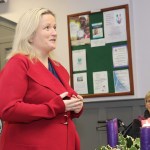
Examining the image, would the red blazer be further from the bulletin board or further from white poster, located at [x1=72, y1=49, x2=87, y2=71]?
white poster, located at [x1=72, y1=49, x2=87, y2=71]

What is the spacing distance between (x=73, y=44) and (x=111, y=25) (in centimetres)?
45

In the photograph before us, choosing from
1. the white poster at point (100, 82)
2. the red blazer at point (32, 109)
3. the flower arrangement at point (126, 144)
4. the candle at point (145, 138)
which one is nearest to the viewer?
the candle at point (145, 138)

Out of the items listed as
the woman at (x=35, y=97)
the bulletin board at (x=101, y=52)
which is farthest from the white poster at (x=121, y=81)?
the woman at (x=35, y=97)

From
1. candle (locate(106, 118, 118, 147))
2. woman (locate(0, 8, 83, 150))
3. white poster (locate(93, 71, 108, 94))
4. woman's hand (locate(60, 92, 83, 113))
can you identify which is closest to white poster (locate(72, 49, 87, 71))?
white poster (locate(93, 71, 108, 94))

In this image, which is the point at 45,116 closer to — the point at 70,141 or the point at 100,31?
the point at 70,141

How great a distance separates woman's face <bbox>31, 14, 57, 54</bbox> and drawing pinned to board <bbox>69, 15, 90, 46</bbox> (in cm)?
177

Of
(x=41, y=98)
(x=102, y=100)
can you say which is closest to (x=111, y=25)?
(x=102, y=100)

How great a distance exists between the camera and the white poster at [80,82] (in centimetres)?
331

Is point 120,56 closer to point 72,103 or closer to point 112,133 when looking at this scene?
point 72,103

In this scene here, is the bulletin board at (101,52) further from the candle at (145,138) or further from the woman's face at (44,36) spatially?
the candle at (145,138)

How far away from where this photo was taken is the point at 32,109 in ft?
4.41

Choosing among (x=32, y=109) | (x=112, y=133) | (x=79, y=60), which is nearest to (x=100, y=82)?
(x=79, y=60)

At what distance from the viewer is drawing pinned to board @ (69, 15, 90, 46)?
3316mm

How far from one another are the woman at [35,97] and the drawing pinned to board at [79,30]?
1.76 m
